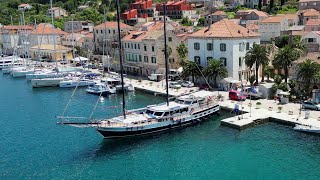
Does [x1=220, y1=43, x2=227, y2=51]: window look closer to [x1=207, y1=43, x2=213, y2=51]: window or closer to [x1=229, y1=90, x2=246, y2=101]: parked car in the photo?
[x1=207, y1=43, x2=213, y2=51]: window

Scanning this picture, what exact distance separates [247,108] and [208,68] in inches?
579

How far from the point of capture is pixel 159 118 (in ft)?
174

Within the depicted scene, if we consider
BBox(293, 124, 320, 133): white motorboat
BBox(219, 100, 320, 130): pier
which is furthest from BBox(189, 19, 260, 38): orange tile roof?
BBox(293, 124, 320, 133): white motorboat

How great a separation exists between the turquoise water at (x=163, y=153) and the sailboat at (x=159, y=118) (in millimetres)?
1236

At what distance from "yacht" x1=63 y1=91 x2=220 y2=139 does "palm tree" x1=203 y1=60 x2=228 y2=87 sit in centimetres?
1064

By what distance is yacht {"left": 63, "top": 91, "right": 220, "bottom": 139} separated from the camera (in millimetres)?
50281

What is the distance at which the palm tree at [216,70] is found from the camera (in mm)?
70562

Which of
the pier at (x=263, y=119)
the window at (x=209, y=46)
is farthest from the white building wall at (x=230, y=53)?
the pier at (x=263, y=119)

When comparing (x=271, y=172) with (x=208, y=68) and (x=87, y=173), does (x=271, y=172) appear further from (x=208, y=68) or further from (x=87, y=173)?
(x=208, y=68)

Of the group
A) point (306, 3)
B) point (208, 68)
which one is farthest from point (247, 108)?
point (306, 3)

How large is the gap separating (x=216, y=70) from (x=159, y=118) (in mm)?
21775

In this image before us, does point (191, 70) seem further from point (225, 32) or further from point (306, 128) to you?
point (306, 128)

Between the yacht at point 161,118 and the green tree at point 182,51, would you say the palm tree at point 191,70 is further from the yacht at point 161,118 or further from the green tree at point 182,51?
the yacht at point 161,118

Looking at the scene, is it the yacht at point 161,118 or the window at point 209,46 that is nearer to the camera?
the yacht at point 161,118
